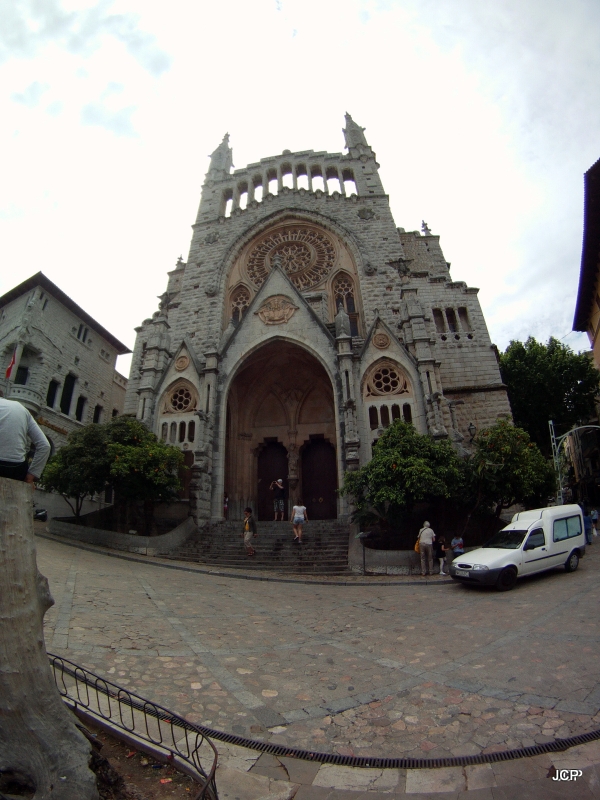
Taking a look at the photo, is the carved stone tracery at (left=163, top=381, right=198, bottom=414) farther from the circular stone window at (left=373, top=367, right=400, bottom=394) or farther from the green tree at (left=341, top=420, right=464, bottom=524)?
the green tree at (left=341, top=420, right=464, bottom=524)

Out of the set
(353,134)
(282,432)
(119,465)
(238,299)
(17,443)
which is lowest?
(17,443)

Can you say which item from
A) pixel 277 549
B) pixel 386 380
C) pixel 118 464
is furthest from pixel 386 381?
pixel 118 464

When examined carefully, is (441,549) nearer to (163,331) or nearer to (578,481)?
(163,331)

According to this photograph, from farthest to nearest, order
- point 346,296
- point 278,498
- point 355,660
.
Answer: point 346,296
point 278,498
point 355,660

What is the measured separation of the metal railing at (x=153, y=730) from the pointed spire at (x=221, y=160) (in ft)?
108

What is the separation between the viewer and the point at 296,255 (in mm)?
26078

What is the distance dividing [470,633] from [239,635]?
3461mm

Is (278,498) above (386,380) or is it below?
below

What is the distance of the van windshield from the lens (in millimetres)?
10445

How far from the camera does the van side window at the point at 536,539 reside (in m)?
10.5

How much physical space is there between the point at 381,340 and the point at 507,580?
11799mm

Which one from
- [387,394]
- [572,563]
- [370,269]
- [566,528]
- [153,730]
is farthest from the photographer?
[370,269]

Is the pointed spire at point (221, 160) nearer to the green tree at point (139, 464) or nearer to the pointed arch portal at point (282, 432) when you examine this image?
the pointed arch portal at point (282, 432)

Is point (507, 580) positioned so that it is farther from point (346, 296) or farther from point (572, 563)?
point (346, 296)
